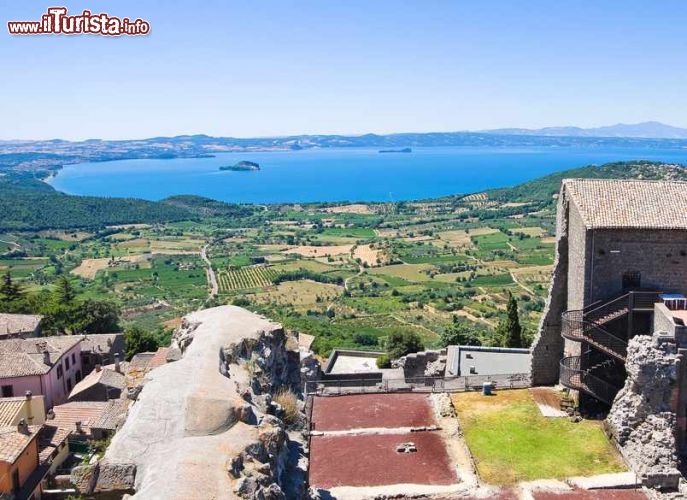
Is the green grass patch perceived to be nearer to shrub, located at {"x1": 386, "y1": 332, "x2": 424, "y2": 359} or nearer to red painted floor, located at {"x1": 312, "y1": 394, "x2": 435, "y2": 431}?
shrub, located at {"x1": 386, "y1": 332, "x2": 424, "y2": 359}

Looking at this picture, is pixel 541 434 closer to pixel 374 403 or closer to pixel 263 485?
pixel 374 403

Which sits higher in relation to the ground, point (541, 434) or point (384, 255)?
point (541, 434)

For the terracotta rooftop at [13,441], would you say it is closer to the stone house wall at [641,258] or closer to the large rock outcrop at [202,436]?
the large rock outcrop at [202,436]

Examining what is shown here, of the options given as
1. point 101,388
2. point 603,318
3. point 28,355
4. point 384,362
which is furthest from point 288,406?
point 28,355

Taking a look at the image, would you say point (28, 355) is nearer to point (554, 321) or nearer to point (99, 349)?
point (99, 349)

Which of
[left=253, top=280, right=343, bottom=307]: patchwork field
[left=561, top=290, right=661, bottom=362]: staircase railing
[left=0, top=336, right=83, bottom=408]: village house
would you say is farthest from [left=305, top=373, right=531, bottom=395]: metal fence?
[left=253, top=280, right=343, bottom=307]: patchwork field

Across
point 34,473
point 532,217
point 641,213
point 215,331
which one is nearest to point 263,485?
point 215,331

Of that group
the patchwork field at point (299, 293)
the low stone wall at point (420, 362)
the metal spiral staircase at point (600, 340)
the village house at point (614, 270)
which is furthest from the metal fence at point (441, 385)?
the patchwork field at point (299, 293)
